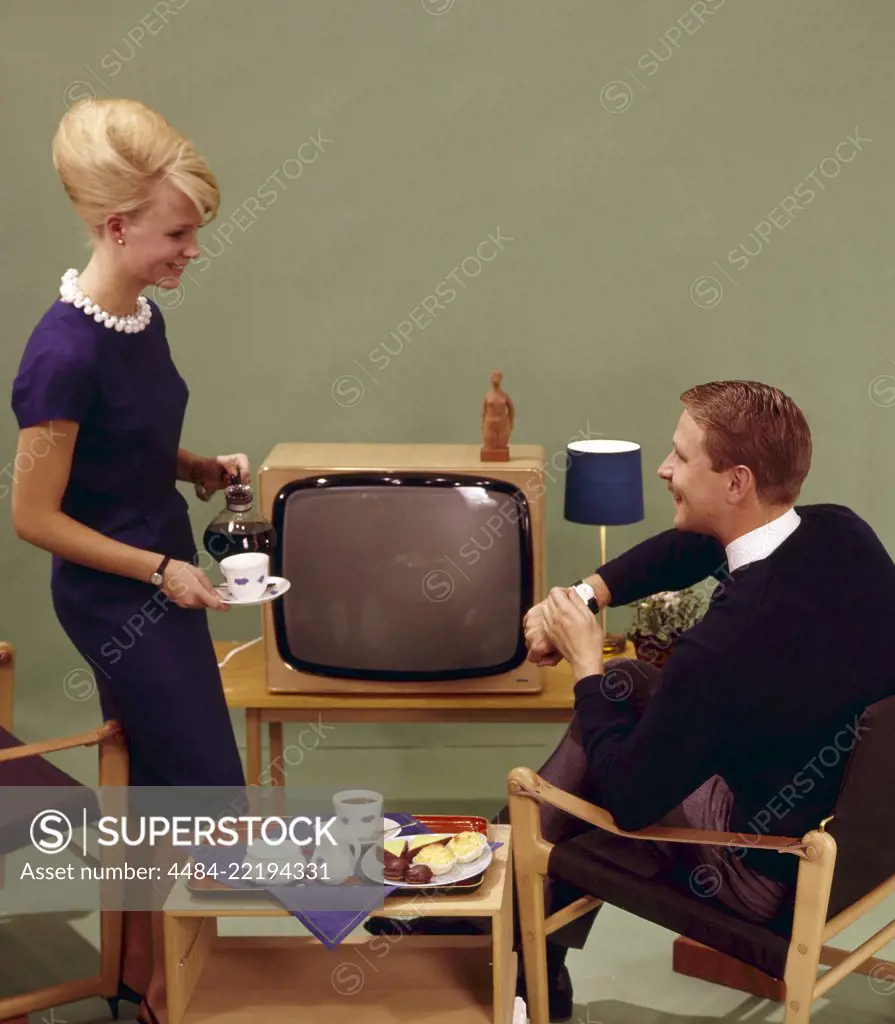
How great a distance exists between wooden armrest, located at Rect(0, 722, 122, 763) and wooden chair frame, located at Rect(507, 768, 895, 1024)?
725 mm

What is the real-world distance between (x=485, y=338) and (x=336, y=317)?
41cm

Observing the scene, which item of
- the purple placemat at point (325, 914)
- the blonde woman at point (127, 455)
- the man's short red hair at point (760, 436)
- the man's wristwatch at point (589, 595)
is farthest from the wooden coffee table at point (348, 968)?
the man's short red hair at point (760, 436)

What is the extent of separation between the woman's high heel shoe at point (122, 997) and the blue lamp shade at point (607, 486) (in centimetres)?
146

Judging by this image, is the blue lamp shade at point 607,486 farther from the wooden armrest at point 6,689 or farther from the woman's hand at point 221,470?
the wooden armrest at point 6,689

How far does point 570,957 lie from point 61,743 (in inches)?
47.9

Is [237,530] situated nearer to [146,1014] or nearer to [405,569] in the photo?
[405,569]

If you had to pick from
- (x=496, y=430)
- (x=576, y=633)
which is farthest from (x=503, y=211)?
(x=576, y=633)

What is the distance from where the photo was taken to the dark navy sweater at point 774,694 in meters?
2.13

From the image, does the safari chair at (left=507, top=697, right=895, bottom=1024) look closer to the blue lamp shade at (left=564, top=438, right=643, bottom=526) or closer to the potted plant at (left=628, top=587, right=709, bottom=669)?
the potted plant at (left=628, top=587, right=709, bottom=669)

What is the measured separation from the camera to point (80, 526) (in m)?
2.32

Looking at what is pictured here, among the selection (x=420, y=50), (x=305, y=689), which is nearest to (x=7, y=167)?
(x=420, y=50)

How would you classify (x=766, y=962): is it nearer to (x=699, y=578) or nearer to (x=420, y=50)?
(x=699, y=578)

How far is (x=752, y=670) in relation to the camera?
2.12m

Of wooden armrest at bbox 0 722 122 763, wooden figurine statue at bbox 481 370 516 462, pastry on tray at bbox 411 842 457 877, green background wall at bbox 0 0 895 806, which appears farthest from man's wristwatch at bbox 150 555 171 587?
green background wall at bbox 0 0 895 806
